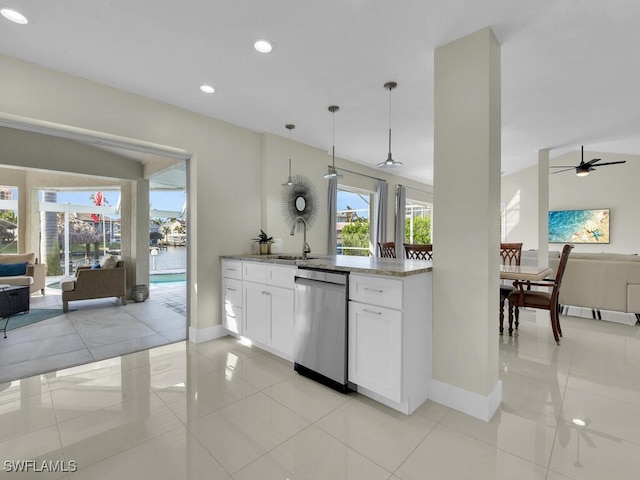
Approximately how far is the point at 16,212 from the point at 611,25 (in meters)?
8.33

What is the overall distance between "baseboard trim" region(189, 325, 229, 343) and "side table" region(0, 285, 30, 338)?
2436mm

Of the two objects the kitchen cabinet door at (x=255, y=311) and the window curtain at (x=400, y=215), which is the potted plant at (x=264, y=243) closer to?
the kitchen cabinet door at (x=255, y=311)

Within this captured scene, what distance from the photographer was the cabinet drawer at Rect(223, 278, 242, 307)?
3.27 meters

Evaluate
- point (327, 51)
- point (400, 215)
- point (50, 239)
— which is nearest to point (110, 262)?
point (50, 239)

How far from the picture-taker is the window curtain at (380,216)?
603 centimetres

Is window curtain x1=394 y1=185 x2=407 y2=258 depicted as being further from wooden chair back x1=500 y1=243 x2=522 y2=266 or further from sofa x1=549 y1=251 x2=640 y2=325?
sofa x1=549 y1=251 x2=640 y2=325

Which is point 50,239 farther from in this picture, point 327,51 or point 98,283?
point 327,51

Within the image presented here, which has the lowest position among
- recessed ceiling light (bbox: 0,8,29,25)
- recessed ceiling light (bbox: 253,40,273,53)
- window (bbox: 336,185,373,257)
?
window (bbox: 336,185,373,257)

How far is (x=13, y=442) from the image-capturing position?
168cm

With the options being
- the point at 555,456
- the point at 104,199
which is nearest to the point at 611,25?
the point at 555,456

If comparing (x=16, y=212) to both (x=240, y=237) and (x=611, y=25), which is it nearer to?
(x=240, y=237)

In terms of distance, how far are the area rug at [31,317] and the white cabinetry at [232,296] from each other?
275cm

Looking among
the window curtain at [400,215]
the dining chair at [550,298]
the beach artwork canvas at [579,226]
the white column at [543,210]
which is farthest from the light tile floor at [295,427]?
the beach artwork canvas at [579,226]

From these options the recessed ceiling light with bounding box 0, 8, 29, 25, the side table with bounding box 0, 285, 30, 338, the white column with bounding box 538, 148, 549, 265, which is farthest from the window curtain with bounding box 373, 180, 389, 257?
the side table with bounding box 0, 285, 30, 338
